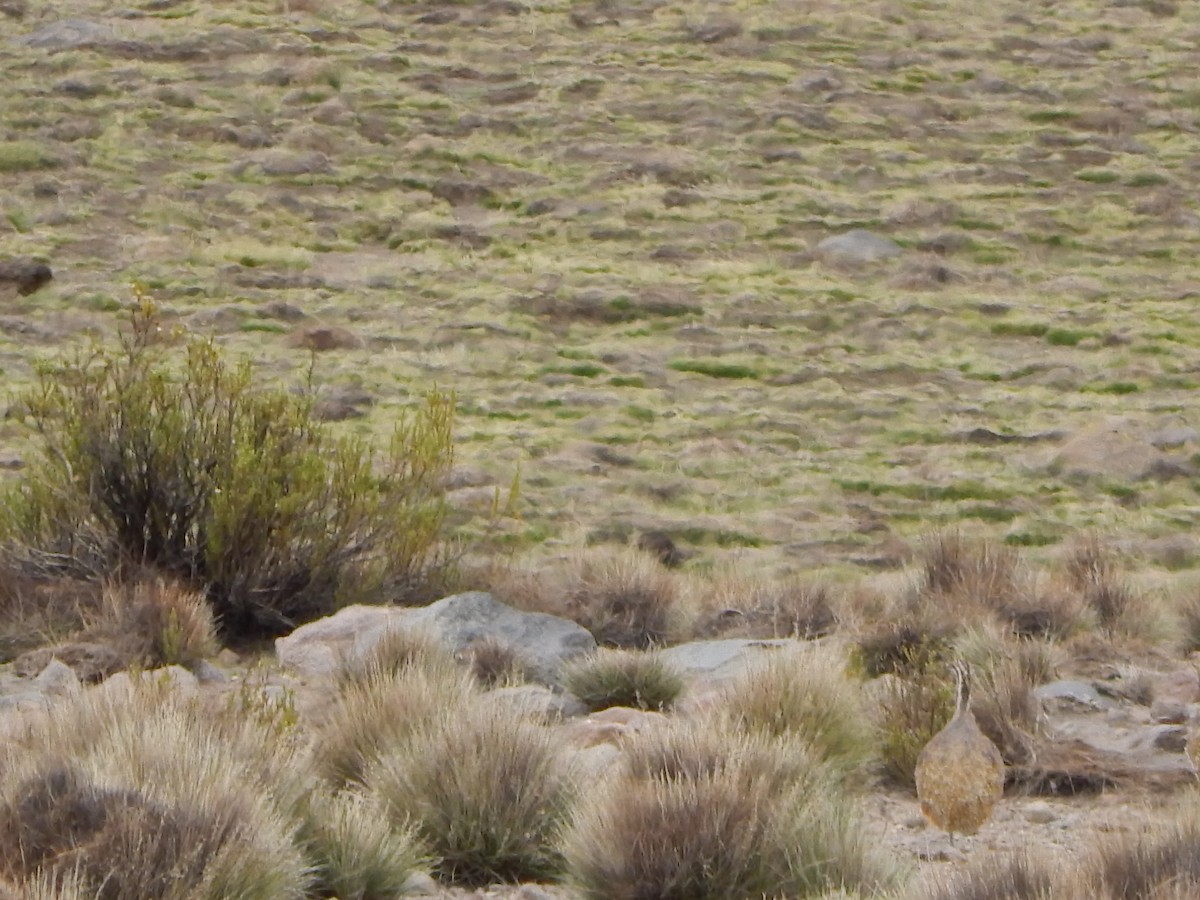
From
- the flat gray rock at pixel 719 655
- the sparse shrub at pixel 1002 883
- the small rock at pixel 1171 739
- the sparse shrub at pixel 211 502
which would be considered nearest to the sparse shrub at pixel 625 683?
the flat gray rock at pixel 719 655

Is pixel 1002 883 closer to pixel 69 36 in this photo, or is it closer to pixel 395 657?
pixel 395 657

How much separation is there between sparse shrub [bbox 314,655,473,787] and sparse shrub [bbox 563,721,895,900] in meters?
1.16

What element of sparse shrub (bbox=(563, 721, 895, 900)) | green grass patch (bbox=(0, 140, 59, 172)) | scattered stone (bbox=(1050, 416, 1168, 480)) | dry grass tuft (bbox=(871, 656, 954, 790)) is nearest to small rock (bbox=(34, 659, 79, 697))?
sparse shrub (bbox=(563, 721, 895, 900))

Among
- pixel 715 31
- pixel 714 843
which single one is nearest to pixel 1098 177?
pixel 715 31

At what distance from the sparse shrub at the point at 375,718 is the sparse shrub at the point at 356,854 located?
2.83ft

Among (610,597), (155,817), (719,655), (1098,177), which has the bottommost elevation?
(1098,177)

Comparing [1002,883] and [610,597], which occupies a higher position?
[1002,883]

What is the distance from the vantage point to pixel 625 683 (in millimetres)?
8078

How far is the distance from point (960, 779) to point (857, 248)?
17.0 m

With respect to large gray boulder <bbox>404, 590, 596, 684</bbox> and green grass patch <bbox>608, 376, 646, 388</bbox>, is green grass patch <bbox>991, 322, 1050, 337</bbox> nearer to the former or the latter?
green grass patch <bbox>608, 376, 646, 388</bbox>

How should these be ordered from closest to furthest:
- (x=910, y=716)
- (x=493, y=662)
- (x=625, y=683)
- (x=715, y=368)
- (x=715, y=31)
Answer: (x=910, y=716)
(x=625, y=683)
(x=493, y=662)
(x=715, y=368)
(x=715, y=31)

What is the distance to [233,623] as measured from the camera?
998 centimetres

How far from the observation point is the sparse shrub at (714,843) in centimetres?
499

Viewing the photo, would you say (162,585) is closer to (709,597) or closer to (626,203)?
(709,597)
